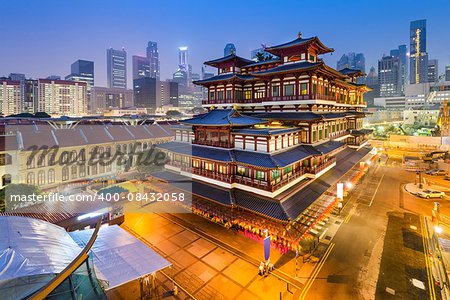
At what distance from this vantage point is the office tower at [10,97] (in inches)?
5753

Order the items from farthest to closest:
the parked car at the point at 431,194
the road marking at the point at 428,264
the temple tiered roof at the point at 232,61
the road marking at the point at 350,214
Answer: the parked car at the point at 431,194 → the temple tiered roof at the point at 232,61 → the road marking at the point at 350,214 → the road marking at the point at 428,264

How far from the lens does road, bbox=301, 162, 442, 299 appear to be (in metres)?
19.3

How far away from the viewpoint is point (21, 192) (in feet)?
105

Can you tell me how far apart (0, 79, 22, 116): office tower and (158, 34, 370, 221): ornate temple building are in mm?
168213

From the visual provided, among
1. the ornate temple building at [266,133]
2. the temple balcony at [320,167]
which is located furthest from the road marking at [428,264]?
the temple balcony at [320,167]

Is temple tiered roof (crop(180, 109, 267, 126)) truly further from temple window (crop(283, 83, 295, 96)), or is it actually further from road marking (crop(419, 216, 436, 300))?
road marking (crop(419, 216, 436, 300))

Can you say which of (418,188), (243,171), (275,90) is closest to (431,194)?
(418,188)

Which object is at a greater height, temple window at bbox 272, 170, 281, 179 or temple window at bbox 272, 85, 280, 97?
temple window at bbox 272, 85, 280, 97

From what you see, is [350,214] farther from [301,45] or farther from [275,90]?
[301,45]

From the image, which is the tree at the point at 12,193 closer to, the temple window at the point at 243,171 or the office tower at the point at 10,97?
the temple window at the point at 243,171

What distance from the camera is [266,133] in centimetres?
2542

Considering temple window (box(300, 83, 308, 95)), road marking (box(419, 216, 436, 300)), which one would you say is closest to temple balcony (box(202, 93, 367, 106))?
temple window (box(300, 83, 308, 95))

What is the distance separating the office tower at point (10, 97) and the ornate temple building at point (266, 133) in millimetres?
168213

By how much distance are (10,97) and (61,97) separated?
29.4 metres
